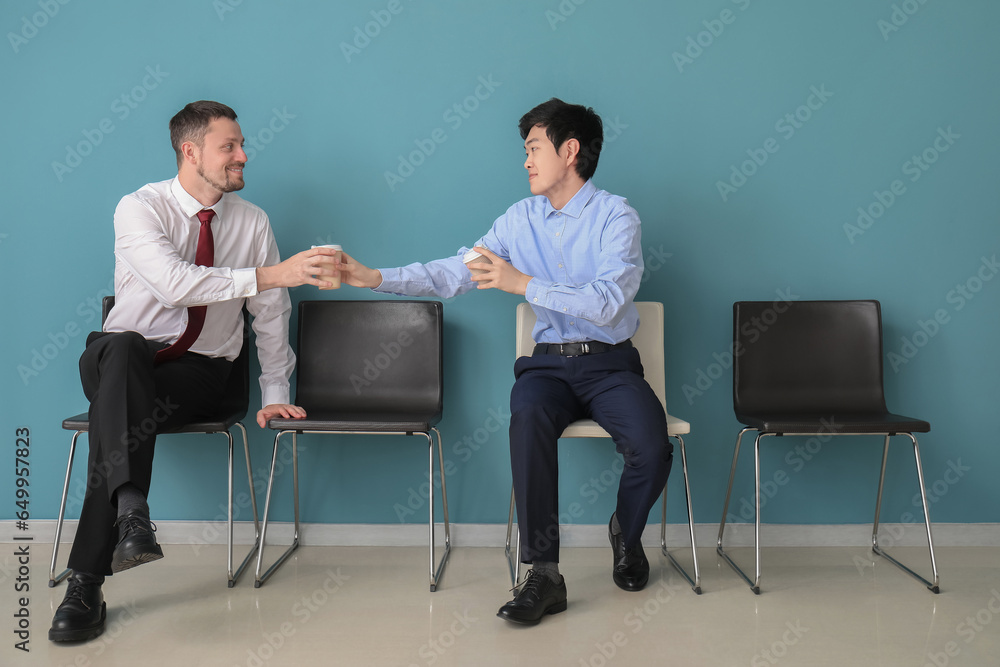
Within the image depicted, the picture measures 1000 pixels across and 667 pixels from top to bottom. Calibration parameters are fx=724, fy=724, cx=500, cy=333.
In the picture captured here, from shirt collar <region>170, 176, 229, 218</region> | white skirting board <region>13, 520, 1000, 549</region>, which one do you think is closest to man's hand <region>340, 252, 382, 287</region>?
shirt collar <region>170, 176, 229, 218</region>

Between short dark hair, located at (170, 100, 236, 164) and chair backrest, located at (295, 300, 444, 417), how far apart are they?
0.65 m

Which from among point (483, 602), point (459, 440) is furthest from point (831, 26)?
point (483, 602)

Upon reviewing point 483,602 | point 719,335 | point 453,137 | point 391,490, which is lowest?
point 483,602

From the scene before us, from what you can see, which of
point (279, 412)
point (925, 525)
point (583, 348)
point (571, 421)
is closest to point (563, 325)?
point (583, 348)

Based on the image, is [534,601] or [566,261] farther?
[566,261]

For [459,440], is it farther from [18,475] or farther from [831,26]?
[831,26]

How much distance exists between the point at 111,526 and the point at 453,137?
167 cm

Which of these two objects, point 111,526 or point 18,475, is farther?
point 18,475

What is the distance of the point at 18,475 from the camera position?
8.99 feet

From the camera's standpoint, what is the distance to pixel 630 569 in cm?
226

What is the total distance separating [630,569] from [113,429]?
155cm

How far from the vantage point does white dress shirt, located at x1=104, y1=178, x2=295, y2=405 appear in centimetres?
221

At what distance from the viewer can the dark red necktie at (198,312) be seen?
227 centimetres

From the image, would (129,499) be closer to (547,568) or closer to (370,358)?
(370,358)
